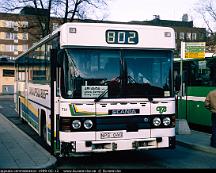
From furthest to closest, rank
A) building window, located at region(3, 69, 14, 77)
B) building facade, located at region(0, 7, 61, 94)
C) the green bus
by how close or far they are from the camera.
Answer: building window, located at region(3, 69, 14, 77)
building facade, located at region(0, 7, 61, 94)
the green bus

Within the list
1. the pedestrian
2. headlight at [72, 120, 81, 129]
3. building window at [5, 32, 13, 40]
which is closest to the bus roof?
headlight at [72, 120, 81, 129]

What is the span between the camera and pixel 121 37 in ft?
31.1

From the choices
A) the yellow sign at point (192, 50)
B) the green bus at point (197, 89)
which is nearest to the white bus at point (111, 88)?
the yellow sign at point (192, 50)

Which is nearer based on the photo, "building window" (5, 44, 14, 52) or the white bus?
the white bus

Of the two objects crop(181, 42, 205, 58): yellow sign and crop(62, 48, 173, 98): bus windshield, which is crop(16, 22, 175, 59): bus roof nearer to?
crop(62, 48, 173, 98): bus windshield

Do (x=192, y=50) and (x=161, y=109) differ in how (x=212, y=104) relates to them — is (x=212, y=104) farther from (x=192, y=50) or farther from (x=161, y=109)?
(x=192, y=50)

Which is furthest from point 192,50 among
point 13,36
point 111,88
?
point 13,36

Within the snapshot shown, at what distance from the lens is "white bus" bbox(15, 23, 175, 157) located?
8.95 meters

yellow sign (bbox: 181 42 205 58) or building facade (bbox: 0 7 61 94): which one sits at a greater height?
building facade (bbox: 0 7 61 94)

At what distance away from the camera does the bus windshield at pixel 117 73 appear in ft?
29.4

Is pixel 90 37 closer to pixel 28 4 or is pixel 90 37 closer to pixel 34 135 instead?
pixel 34 135

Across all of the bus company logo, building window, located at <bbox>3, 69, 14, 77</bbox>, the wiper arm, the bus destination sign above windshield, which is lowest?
the bus company logo

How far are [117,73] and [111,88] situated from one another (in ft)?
1.21

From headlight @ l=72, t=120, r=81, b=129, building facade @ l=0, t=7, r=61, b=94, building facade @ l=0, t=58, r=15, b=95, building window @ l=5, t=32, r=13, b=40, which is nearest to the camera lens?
headlight @ l=72, t=120, r=81, b=129
